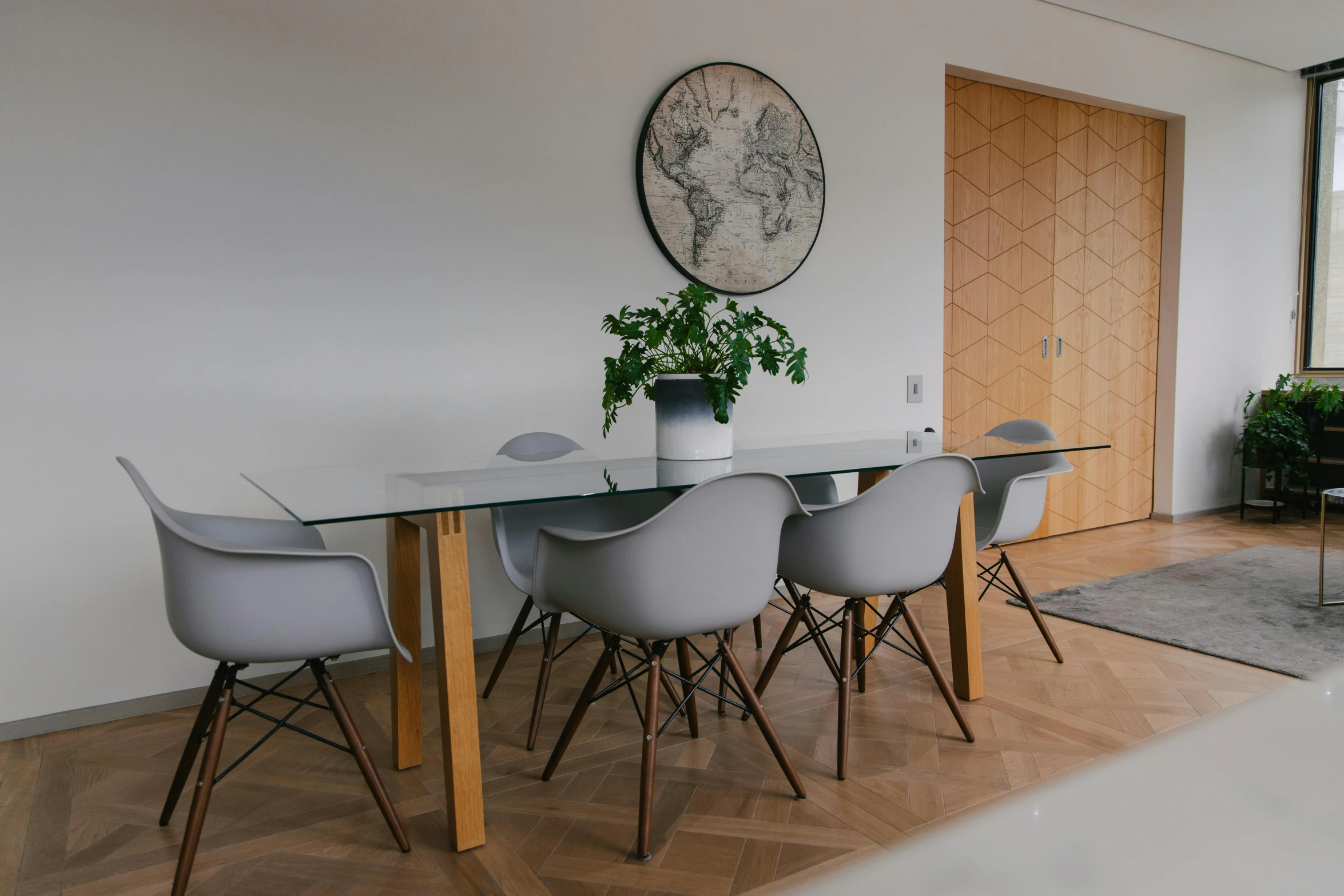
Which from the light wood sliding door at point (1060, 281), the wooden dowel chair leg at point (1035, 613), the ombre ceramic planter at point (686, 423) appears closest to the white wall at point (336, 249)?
the ombre ceramic planter at point (686, 423)

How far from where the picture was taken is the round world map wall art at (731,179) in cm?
365

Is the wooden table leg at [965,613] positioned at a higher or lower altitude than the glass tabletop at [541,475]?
lower

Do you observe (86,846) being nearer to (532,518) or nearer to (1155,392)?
(532,518)

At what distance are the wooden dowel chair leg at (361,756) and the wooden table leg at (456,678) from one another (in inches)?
4.5

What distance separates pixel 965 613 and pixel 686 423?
1.12 metres

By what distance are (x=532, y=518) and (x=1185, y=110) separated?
17.4 feet

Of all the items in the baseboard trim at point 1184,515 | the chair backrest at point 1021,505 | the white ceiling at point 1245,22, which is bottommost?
Result: the baseboard trim at point 1184,515

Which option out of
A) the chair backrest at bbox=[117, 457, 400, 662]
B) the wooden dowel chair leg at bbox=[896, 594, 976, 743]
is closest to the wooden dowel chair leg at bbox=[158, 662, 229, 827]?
the chair backrest at bbox=[117, 457, 400, 662]

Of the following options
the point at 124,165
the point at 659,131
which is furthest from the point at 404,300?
the point at 659,131

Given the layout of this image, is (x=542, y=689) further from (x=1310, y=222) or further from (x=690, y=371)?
(x=1310, y=222)

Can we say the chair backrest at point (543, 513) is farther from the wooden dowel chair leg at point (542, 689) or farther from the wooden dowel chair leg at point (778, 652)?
the wooden dowel chair leg at point (778, 652)

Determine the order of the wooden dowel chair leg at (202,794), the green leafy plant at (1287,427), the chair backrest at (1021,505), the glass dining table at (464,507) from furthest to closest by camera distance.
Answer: the green leafy plant at (1287,427) < the chair backrest at (1021,505) < the glass dining table at (464,507) < the wooden dowel chair leg at (202,794)

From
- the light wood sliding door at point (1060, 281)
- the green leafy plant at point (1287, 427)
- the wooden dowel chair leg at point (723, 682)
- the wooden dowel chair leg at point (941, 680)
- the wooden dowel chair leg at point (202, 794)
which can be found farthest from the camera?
the green leafy plant at point (1287, 427)

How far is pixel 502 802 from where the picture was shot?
2.12m
